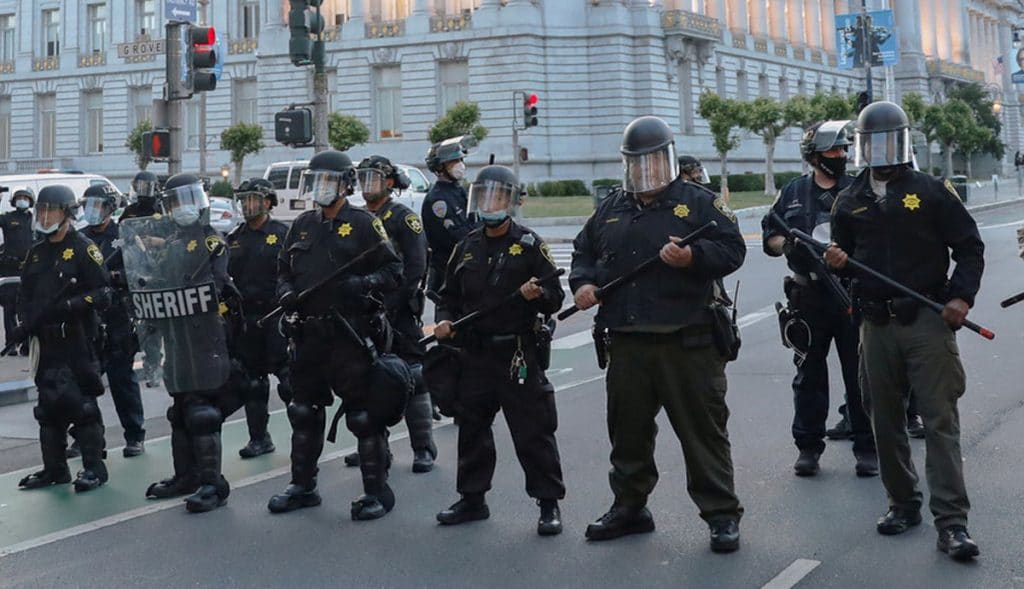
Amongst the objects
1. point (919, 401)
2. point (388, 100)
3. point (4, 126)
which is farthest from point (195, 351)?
point (4, 126)

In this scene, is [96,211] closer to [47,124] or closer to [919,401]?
[919,401]

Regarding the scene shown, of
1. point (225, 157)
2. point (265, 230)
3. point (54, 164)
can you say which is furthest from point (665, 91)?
point (265, 230)

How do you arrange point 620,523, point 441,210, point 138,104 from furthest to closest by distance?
point 138,104, point 441,210, point 620,523

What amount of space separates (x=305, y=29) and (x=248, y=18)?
140 ft

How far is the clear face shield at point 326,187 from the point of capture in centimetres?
655

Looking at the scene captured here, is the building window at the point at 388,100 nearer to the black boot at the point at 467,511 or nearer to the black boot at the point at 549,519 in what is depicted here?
the black boot at the point at 467,511

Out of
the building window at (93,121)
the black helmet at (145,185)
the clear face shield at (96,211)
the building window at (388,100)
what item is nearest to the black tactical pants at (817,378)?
the clear face shield at (96,211)

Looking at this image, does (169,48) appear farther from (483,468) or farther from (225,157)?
(225,157)

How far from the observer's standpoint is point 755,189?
170ft

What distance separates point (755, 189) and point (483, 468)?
47031mm

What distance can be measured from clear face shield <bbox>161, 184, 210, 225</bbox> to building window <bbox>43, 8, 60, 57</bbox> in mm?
57736

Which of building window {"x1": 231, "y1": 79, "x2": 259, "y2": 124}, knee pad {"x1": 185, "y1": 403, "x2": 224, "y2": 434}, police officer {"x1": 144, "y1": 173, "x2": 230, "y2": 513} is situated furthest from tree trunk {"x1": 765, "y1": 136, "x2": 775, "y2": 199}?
knee pad {"x1": 185, "y1": 403, "x2": 224, "y2": 434}

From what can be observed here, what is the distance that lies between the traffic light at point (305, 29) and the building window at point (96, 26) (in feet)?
156

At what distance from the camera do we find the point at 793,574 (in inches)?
206
